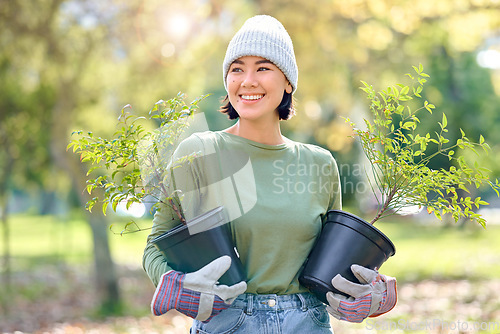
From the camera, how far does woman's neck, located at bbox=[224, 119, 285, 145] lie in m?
2.07

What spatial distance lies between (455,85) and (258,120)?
863 inches

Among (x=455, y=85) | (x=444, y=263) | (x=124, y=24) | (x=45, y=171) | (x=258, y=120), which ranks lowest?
(x=444, y=263)

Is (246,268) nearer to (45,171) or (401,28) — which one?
(401,28)

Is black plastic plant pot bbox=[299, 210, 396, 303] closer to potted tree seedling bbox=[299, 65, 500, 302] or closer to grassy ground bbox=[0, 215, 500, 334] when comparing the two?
potted tree seedling bbox=[299, 65, 500, 302]

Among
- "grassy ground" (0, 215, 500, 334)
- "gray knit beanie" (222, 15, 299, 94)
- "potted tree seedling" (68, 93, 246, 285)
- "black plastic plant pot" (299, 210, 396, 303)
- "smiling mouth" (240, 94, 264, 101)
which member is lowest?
"grassy ground" (0, 215, 500, 334)

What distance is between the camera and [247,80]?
6.43 ft

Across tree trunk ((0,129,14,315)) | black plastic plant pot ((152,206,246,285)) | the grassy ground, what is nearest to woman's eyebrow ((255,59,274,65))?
A: black plastic plant pot ((152,206,246,285))

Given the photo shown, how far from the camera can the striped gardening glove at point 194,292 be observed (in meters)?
1.67

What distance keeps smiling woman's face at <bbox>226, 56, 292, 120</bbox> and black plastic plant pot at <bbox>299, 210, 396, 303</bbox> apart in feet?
1.61

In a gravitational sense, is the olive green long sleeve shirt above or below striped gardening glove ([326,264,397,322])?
above

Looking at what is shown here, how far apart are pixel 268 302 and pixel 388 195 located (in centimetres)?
65

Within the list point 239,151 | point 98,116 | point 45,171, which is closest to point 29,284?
point 45,171

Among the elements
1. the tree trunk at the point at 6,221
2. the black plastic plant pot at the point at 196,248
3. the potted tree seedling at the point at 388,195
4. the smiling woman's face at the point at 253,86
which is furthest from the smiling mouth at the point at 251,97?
the tree trunk at the point at 6,221

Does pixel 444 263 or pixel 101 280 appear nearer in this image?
pixel 101 280
